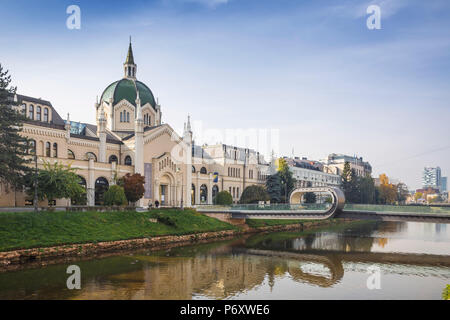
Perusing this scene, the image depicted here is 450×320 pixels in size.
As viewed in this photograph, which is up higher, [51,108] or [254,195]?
[51,108]

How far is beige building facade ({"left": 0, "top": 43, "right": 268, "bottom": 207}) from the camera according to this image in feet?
171

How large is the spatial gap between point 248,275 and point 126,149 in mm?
39530

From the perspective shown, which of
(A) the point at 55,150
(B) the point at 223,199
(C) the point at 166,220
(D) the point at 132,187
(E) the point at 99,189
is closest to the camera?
(C) the point at 166,220

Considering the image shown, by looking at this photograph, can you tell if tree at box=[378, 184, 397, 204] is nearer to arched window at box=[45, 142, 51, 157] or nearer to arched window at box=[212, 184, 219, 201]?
arched window at box=[212, 184, 219, 201]

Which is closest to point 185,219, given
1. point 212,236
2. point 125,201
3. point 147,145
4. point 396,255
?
point 212,236

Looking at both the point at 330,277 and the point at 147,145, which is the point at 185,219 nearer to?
the point at 147,145

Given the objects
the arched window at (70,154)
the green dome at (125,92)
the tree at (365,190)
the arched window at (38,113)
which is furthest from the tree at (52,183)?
the tree at (365,190)

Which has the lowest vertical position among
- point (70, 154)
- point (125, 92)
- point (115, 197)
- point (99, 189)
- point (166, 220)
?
point (166, 220)

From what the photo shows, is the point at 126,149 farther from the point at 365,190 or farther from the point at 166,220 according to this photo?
the point at 365,190

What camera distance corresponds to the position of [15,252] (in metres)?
30.0

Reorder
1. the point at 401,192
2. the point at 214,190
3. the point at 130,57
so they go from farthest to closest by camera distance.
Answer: the point at 401,192 → the point at 214,190 → the point at 130,57

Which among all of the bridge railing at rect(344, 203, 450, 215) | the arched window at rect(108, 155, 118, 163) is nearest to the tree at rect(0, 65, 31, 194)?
the arched window at rect(108, 155, 118, 163)

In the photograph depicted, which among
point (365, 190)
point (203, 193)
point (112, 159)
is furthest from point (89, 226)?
point (365, 190)

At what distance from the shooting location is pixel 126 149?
62.3 meters
